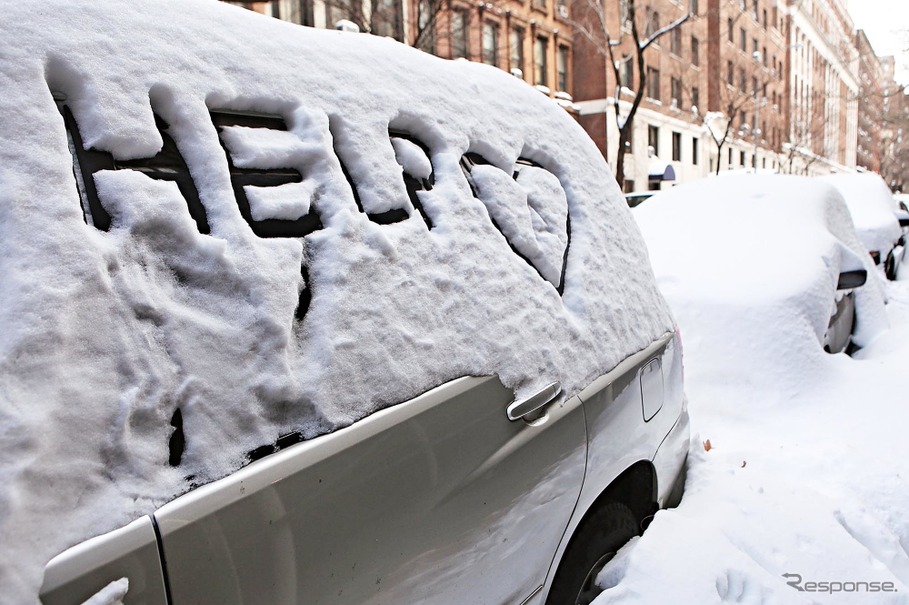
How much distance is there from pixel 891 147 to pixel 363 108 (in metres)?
78.8

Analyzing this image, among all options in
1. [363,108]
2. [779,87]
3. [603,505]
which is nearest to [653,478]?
[603,505]

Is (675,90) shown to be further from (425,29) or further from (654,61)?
(425,29)

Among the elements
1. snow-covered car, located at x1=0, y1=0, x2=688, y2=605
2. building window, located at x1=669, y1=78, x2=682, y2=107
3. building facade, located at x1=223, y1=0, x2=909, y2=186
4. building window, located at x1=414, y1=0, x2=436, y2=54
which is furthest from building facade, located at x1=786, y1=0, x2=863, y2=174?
snow-covered car, located at x1=0, y1=0, x2=688, y2=605

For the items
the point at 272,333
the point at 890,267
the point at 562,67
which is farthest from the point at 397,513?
the point at 562,67

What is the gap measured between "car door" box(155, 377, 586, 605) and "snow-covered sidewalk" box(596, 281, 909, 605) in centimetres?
49

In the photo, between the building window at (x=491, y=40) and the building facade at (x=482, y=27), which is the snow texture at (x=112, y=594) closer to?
the building facade at (x=482, y=27)

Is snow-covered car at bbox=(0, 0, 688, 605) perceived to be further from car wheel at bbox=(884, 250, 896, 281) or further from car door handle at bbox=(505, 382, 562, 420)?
car wheel at bbox=(884, 250, 896, 281)

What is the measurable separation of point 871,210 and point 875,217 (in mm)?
348

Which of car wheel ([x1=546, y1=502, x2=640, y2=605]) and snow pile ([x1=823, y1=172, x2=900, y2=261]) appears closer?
car wheel ([x1=546, y1=502, x2=640, y2=605])

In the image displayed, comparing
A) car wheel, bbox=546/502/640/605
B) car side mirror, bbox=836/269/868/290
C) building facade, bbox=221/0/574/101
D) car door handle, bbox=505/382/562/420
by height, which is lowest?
car wheel, bbox=546/502/640/605

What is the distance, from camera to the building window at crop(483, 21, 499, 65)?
21.5m

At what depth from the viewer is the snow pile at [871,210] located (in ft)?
27.7

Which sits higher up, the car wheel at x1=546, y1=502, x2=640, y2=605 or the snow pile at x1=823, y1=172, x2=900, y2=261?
the snow pile at x1=823, y1=172, x2=900, y2=261

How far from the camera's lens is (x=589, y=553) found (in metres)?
1.93
